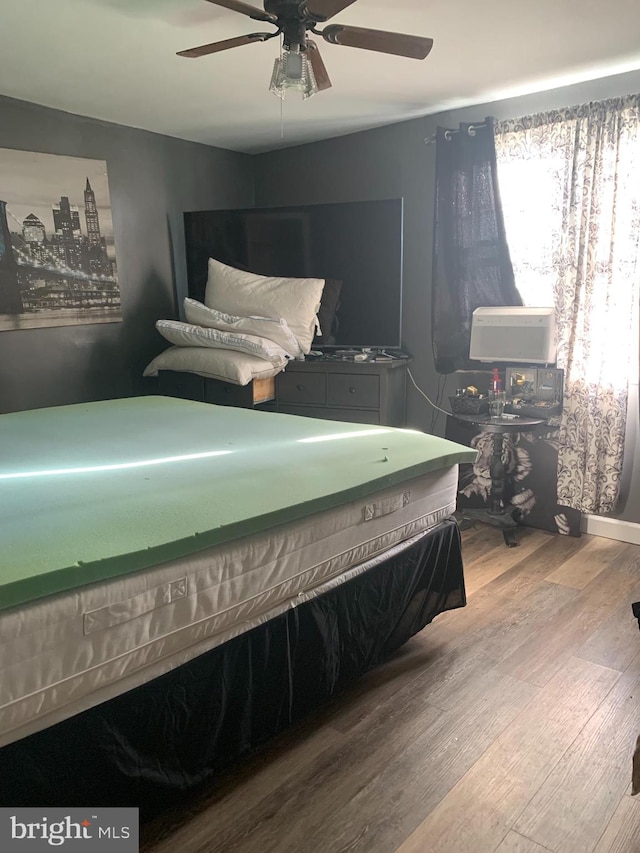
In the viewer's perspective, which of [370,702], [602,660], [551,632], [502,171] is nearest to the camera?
[370,702]

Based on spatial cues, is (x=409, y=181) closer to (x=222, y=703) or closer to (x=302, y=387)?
(x=302, y=387)

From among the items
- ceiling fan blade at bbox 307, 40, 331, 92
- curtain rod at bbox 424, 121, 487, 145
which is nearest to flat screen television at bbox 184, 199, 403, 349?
curtain rod at bbox 424, 121, 487, 145

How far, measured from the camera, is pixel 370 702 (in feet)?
6.54

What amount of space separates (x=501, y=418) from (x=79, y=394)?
2.49 meters

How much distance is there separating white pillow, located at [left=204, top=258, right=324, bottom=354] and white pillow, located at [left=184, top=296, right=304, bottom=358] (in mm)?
69

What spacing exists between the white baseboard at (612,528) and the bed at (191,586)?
1423 mm

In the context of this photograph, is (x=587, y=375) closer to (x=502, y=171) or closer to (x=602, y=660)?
(x=502, y=171)

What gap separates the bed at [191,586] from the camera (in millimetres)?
1236

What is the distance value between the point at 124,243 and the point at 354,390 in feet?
5.67

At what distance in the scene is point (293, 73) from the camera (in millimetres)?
2219

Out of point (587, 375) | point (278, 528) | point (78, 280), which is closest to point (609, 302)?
point (587, 375)

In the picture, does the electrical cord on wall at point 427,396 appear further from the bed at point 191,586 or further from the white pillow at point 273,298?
the bed at point 191,586

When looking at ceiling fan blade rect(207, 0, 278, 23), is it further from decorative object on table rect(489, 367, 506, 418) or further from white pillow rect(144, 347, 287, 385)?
decorative object on table rect(489, 367, 506, 418)

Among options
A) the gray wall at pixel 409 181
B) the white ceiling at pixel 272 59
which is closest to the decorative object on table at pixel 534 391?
the gray wall at pixel 409 181
